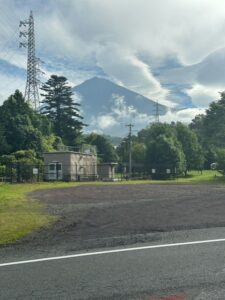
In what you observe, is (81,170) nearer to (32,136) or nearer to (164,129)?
(32,136)

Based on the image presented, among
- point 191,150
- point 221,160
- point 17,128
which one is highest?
point 17,128

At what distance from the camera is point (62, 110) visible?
93.2 m

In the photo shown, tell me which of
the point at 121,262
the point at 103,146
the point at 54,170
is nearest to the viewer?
the point at 121,262

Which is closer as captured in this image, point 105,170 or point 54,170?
point 54,170

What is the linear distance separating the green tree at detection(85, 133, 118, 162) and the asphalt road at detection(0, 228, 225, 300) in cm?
9497

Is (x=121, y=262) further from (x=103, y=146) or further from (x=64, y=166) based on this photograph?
(x=103, y=146)

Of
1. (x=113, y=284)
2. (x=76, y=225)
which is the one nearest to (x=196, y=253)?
(x=113, y=284)

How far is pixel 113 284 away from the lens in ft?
21.4

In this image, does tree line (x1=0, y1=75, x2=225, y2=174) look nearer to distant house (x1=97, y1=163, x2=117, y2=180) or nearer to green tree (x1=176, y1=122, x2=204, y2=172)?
green tree (x1=176, y1=122, x2=204, y2=172)

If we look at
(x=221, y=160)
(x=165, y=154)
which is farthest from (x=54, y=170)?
(x=165, y=154)

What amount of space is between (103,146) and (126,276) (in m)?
99.1

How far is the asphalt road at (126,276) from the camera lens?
20.1 feet

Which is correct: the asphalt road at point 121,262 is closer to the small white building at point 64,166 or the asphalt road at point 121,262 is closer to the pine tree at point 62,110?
the small white building at point 64,166

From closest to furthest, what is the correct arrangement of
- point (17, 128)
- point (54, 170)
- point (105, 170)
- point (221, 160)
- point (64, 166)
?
point (221, 160)
point (54, 170)
point (64, 166)
point (17, 128)
point (105, 170)
